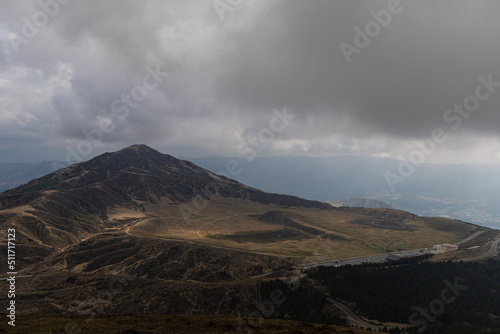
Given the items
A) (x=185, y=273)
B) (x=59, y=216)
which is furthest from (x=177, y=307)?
(x=59, y=216)

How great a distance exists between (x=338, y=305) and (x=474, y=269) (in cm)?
7966

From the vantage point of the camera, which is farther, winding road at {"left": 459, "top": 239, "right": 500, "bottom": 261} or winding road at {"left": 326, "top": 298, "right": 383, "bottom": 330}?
winding road at {"left": 459, "top": 239, "right": 500, "bottom": 261}

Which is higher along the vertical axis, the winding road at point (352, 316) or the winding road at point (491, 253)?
the winding road at point (491, 253)

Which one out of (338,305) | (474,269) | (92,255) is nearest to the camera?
(338,305)

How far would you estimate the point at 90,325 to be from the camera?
4888cm

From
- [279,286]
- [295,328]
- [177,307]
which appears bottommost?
[177,307]

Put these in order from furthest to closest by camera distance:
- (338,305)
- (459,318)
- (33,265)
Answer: (33,265) → (338,305) → (459,318)

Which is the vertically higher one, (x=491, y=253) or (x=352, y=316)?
(x=491, y=253)

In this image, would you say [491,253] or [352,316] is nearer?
[352,316]

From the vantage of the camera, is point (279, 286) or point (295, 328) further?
point (279, 286)

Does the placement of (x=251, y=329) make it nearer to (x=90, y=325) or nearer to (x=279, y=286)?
(x=90, y=325)

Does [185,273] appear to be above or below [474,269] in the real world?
below

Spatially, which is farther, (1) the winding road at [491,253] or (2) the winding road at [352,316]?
(1) the winding road at [491,253]

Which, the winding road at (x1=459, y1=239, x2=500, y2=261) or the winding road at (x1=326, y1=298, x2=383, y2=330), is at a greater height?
the winding road at (x1=459, y1=239, x2=500, y2=261)
